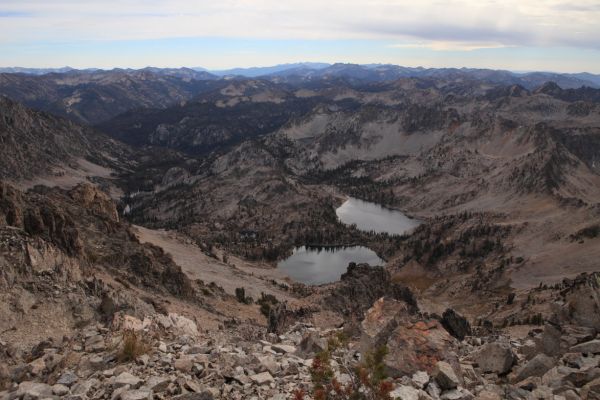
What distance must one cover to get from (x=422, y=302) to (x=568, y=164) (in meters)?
93.3

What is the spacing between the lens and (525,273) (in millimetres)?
77500

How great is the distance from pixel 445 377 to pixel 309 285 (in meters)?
70.5

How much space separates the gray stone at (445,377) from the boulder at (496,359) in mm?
2783

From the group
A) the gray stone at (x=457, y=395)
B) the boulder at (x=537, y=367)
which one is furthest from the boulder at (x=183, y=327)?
the boulder at (x=537, y=367)

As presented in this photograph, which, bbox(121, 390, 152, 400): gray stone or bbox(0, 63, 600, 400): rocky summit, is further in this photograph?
bbox(0, 63, 600, 400): rocky summit

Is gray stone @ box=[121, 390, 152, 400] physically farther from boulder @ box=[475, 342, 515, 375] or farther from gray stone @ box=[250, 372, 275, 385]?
boulder @ box=[475, 342, 515, 375]

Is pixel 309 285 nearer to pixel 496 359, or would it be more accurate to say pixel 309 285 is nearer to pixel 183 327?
pixel 183 327

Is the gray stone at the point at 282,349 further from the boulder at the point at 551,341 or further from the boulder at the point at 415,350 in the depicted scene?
the boulder at the point at 551,341

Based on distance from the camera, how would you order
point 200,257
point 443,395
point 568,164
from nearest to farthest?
point 443,395
point 200,257
point 568,164

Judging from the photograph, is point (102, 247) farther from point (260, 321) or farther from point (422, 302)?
point (422, 302)

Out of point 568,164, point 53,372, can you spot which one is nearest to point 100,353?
point 53,372

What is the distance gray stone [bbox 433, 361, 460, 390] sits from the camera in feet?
44.8

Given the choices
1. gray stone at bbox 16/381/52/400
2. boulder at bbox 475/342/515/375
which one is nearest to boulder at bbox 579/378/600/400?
boulder at bbox 475/342/515/375

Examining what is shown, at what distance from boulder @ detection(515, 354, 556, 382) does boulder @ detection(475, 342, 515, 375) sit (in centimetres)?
85
